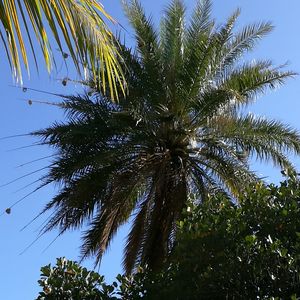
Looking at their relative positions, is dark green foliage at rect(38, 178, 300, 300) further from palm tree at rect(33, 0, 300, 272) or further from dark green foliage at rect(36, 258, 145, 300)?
palm tree at rect(33, 0, 300, 272)

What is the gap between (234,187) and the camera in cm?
1327

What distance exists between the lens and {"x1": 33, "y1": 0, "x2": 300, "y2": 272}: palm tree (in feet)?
42.6

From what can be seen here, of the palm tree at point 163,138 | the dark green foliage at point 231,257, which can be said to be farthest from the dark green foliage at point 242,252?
the palm tree at point 163,138

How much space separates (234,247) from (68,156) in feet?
18.7

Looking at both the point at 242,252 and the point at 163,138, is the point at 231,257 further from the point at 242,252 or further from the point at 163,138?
the point at 163,138

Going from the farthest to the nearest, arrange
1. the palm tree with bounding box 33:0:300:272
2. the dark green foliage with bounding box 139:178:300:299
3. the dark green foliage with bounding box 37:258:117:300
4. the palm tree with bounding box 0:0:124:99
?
the palm tree with bounding box 33:0:300:272, the dark green foliage with bounding box 37:258:117:300, the dark green foliage with bounding box 139:178:300:299, the palm tree with bounding box 0:0:124:99

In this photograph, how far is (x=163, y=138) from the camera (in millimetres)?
13531

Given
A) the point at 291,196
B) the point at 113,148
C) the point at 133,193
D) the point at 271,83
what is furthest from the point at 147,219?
the point at 291,196

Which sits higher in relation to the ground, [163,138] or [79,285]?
[163,138]

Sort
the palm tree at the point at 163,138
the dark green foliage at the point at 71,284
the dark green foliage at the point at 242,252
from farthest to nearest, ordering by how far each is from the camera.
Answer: the palm tree at the point at 163,138 < the dark green foliage at the point at 71,284 < the dark green foliage at the point at 242,252

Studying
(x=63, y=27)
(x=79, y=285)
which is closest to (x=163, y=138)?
(x=79, y=285)

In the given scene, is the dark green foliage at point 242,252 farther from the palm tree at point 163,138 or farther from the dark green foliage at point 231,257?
the palm tree at point 163,138

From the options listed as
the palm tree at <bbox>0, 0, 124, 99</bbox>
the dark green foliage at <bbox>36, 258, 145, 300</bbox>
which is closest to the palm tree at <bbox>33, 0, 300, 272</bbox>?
the dark green foliage at <bbox>36, 258, 145, 300</bbox>

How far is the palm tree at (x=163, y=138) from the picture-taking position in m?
13.0
